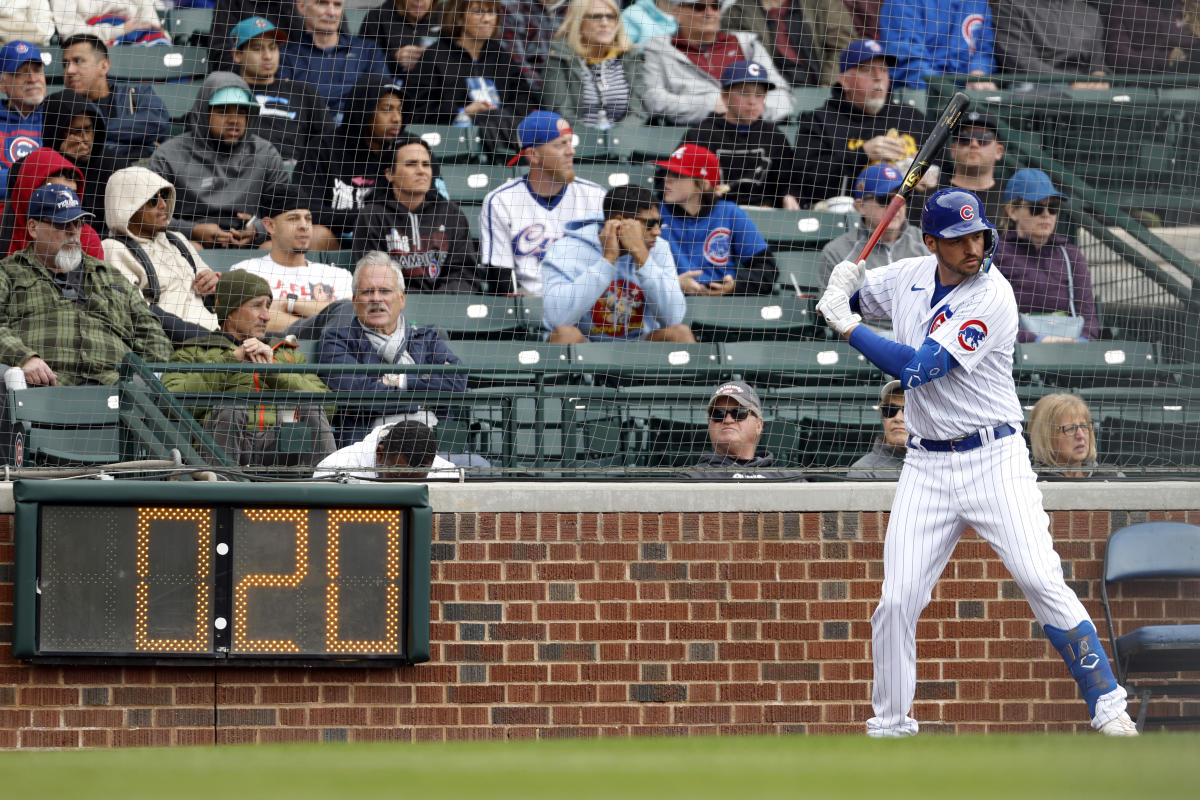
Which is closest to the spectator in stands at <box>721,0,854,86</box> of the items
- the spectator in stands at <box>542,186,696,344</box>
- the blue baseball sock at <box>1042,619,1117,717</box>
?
the spectator in stands at <box>542,186,696,344</box>

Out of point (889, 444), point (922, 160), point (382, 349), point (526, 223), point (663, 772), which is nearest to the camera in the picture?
point (663, 772)

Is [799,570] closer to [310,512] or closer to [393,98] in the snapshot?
[310,512]

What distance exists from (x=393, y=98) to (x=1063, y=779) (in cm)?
620

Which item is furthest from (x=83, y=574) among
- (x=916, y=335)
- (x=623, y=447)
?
(x=916, y=335)

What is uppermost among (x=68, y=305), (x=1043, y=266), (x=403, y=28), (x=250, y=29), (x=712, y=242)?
(x=403, y=28)

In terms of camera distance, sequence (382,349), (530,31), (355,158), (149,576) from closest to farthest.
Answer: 1. (149,576)
2. (382,349)
3. (355,158)
4. (530,31)

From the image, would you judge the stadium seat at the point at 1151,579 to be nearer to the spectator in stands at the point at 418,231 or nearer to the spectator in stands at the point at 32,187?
the spectator in stands at the point at 418,231

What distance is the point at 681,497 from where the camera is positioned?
6.31 m

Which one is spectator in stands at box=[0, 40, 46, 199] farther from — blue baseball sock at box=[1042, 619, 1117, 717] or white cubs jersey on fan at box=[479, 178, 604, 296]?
blue baseball sock at box=[1042, 619, 1117, 717]

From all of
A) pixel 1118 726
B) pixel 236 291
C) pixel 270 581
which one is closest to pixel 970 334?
pixel 1118 726

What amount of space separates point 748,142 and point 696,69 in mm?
761

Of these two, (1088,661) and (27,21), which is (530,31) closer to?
(27,21)

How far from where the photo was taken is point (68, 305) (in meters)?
6.64

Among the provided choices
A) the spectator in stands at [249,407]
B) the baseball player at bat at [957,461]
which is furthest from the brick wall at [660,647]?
the baseball player at bat at [957,461]
